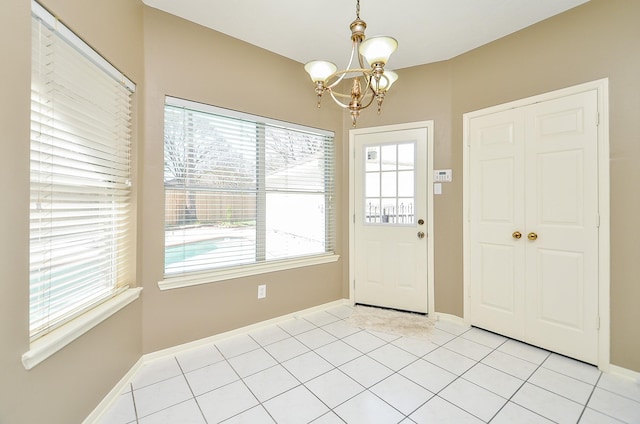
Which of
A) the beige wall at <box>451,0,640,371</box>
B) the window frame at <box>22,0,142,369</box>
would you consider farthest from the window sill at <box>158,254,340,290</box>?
the beige wall at <box>451,0,640,371</box>

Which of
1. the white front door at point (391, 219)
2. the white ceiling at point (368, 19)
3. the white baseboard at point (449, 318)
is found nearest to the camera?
the white ceiling at point (368, 19)

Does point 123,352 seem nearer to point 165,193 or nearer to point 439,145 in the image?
point 165,193

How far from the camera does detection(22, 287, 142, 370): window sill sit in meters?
1.16

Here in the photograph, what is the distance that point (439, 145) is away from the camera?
116 inches

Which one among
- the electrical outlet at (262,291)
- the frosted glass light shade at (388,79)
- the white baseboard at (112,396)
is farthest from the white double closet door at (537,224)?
the white baseboard at (112,396)

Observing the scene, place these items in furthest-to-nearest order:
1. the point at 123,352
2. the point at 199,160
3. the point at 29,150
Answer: the point at 199,160 < the point at 123,352 < the point at 29,150

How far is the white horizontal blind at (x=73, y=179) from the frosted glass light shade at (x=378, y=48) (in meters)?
1.52

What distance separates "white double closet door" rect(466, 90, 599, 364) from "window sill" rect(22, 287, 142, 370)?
3.00 meters

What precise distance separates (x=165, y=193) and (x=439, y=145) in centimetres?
268

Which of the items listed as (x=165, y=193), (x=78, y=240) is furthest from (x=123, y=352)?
(x=165, y=193)

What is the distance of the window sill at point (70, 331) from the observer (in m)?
1.16

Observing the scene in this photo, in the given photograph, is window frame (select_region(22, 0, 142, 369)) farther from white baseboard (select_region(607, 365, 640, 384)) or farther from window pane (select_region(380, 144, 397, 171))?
white baseboard (select_region(607, 365, 640, 384))

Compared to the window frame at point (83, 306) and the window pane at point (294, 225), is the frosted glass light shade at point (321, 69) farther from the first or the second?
the window pane at point (294, 225)

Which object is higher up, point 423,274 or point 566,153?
point 566,153
